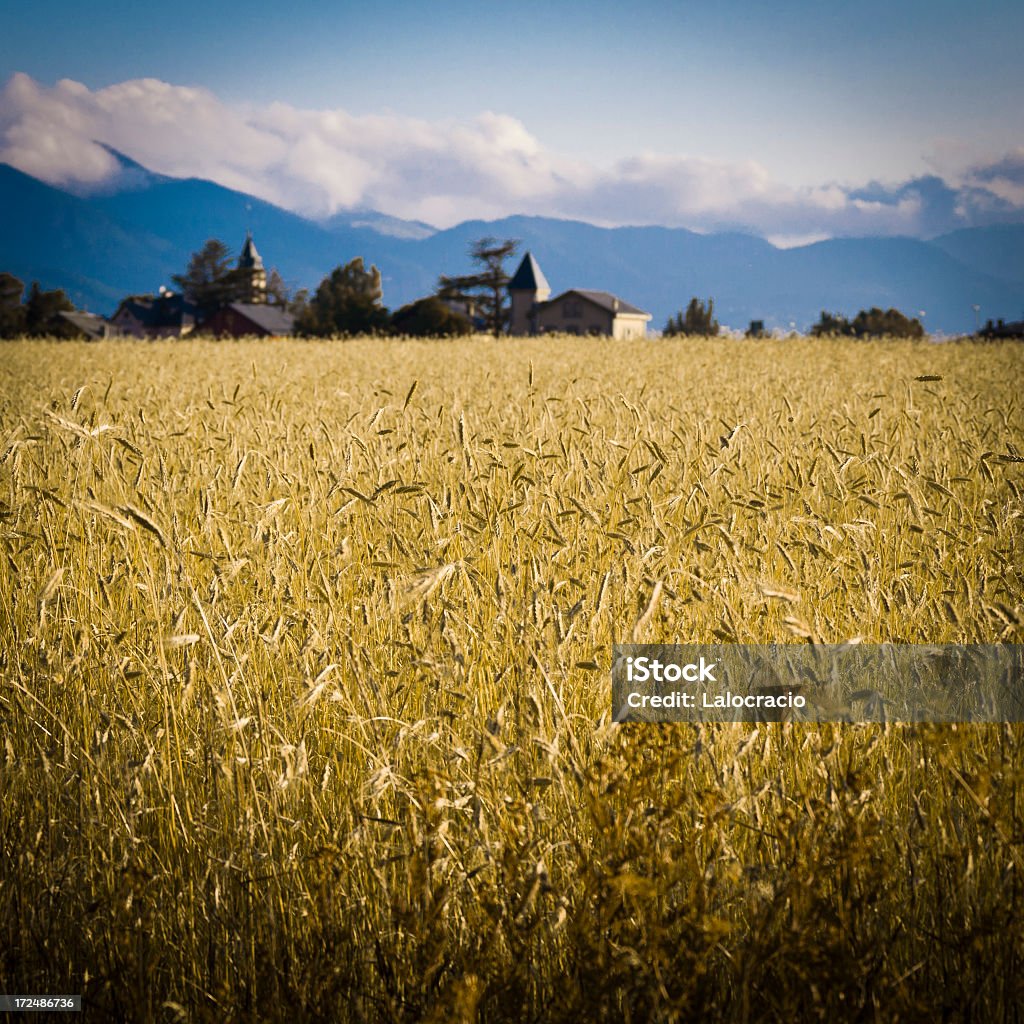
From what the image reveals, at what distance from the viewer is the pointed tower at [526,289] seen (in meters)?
89.5

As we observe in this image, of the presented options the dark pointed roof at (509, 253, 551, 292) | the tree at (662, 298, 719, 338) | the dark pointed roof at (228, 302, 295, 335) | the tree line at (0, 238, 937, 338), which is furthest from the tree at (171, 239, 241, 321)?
the tree at (662, 298, 719, 338)

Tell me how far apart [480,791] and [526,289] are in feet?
303

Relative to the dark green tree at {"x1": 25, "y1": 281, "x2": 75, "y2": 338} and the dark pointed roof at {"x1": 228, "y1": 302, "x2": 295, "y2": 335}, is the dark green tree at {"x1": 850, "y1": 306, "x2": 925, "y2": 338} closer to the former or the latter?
the dark pointed roof at {"x1": 228, "y1": 302, "x2": 295, "y2": 335}

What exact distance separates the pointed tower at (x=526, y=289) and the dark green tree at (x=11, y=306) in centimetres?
4391

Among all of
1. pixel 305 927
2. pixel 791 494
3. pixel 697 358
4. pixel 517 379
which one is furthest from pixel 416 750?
pixel 697 358

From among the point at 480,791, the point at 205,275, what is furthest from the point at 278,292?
the point at 480,791

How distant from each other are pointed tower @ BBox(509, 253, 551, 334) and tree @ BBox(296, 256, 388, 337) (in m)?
15.3

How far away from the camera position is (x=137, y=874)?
1.58 meters

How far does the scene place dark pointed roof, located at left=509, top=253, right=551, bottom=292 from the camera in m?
90.8

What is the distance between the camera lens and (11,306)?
6203cm

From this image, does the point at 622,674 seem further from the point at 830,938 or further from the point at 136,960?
the point at 136,960

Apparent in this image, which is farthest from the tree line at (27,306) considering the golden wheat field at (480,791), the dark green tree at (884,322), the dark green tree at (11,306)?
the golden wheat field at (480,791)

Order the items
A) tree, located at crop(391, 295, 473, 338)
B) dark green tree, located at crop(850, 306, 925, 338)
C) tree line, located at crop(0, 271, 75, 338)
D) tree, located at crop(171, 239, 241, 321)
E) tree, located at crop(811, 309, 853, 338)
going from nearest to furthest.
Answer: tree, located at crop(811, 309, 853, 338) → tree, located at crop(391, 295, 473, 338) → dark green tree, located at crop(850, 306, 925, 338) → tree line, located at crop(0, 271, 75, 338) → tree, located at crop(171, 239, 241, 321)

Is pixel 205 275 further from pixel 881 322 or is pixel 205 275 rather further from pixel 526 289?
pixel 881 322
